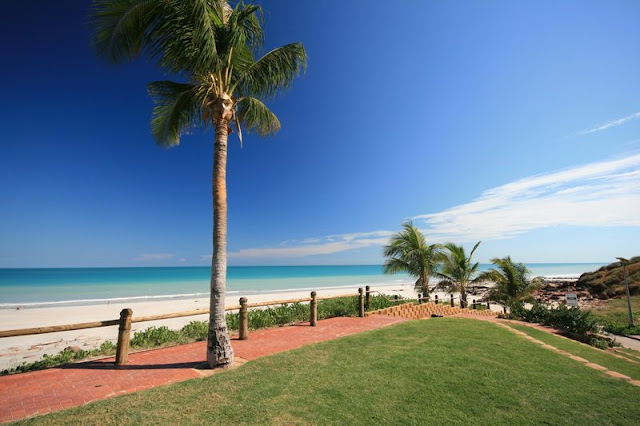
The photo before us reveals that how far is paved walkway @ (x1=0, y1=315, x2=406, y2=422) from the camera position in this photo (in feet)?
13.8

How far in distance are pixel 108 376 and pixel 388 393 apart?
4945 millimetres

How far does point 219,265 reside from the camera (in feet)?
18.9

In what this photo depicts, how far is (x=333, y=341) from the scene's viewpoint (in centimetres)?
736

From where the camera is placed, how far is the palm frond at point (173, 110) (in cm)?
671

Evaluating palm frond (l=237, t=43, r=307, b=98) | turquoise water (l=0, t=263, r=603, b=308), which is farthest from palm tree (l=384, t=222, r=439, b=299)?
turquoise water (l=0, t=263, r=603, b=308)

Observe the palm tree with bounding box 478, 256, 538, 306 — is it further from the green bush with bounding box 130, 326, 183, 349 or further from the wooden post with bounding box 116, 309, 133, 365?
the wooden post with bounding box 116, 309, 133, 365

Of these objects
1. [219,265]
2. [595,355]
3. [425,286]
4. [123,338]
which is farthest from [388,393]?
[425,286]

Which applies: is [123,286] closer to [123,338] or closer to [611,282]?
[123,338]

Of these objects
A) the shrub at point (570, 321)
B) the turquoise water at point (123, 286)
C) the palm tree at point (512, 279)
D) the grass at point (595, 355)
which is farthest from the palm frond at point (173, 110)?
the turquoise water at point (123, 286)

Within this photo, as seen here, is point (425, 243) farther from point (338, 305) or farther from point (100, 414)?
point (100, 414)

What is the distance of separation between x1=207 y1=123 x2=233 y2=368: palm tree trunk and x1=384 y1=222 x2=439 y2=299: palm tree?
42.5ft

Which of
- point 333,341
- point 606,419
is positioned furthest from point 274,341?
point 606,419

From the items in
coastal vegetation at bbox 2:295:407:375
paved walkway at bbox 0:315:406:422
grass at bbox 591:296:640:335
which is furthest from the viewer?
grass at bbox 591:296:640:335

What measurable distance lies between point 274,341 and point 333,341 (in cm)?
157
